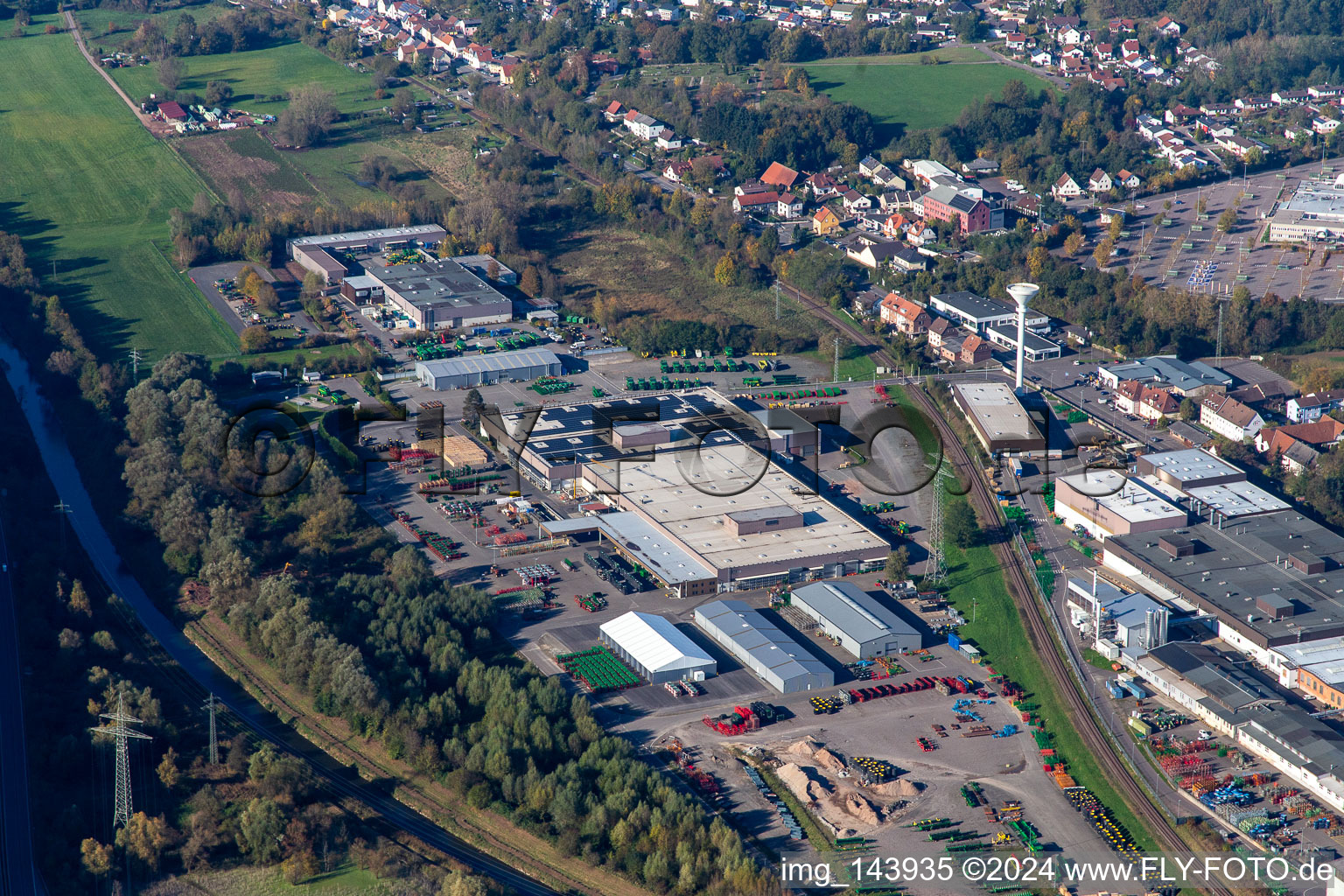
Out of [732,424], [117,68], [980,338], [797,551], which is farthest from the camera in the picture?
[117,68]

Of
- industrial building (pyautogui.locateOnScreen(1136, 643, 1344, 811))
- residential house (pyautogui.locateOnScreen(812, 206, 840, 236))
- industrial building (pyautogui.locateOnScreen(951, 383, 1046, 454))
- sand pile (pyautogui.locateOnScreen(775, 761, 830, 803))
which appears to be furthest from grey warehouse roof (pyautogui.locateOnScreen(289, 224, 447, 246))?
industrial building (pyautogui.locateOnScreen(1136, 643, 1344, 811))

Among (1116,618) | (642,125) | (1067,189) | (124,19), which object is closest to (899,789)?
(1116,618)

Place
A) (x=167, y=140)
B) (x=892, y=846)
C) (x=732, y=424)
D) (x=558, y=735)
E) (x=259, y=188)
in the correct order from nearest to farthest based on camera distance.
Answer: (x=892, y=846) → (x=558, y=735) → (x=732, y=424) → (x=259, y=188) → (x=167, y=140)

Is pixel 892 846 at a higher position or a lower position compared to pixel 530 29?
lower

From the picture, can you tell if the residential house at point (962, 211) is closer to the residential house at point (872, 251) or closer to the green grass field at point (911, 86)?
the residential house at point (872, 251)

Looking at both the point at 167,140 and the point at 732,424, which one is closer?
the point at 732,424

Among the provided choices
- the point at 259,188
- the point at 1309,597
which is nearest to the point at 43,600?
the point at 1309,597

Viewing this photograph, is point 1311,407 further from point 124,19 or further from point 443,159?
point 124,19

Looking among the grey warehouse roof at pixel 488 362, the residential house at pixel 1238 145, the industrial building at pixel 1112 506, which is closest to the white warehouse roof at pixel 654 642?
the industrial building at pixel 1112 506

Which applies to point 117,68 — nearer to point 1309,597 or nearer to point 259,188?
point 259,188
